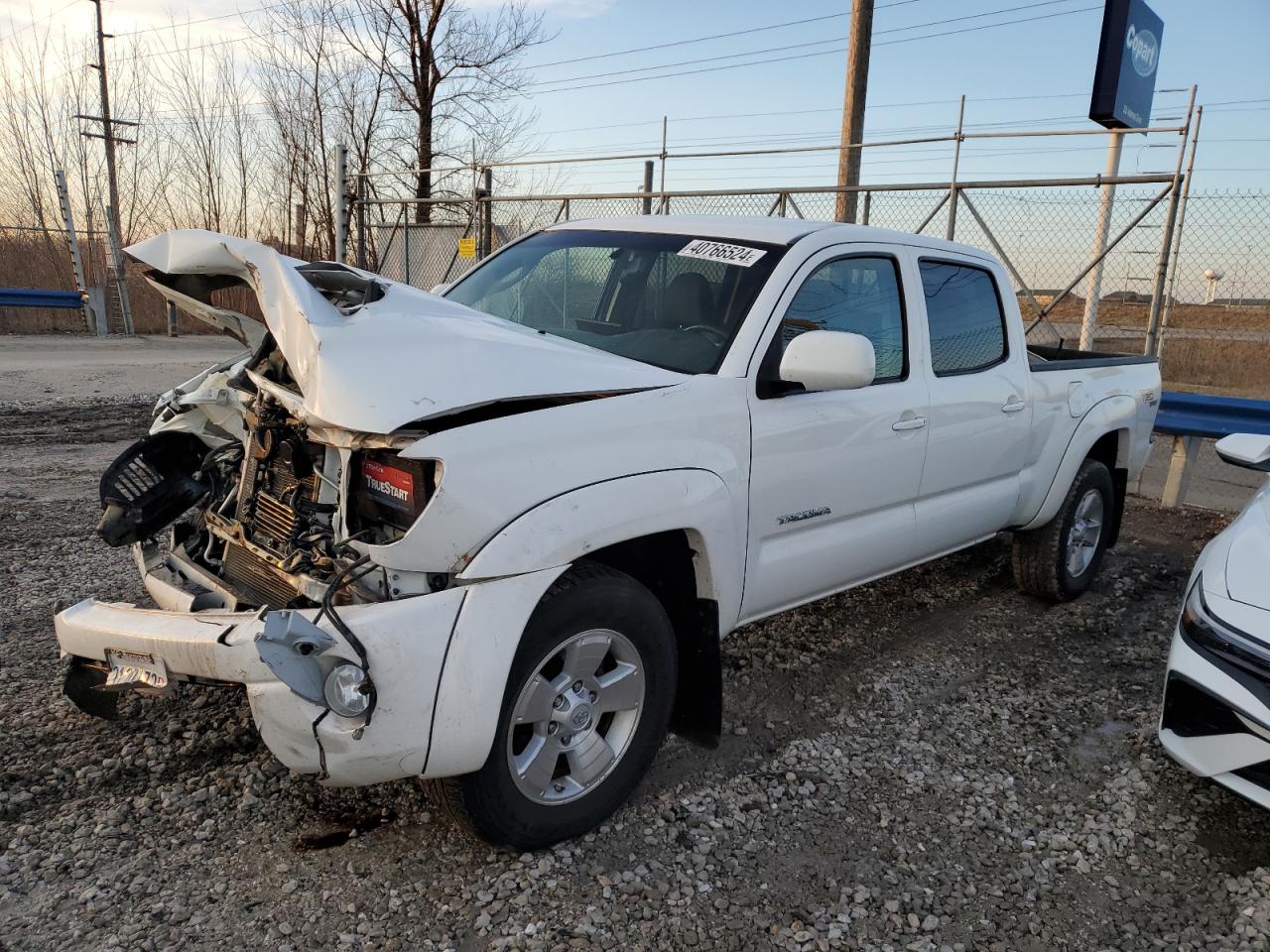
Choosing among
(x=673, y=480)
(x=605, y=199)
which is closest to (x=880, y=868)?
(x=673, y=480)

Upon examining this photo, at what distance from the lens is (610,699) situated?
2781mm

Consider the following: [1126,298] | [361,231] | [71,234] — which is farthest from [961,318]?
[71,234]

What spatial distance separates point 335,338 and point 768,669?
2.53 m

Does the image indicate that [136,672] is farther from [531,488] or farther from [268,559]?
[531,488]

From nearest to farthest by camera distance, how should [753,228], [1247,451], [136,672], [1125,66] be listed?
[136,672] → [753,228] → [1247,451] → [1125,66]

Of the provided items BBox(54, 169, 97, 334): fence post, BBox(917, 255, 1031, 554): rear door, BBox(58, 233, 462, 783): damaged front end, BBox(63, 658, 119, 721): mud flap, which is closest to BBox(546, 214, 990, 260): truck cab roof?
BBox(917, 255, 1031, 554): rear door

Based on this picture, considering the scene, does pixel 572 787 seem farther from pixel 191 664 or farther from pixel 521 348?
pixel 521 348

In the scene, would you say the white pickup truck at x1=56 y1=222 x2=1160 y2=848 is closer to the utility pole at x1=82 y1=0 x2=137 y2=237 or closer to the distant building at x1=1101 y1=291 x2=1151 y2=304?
the distant building at x1=1101 y1=291 x2=1151 y2=304

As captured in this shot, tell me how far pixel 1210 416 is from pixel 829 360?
221 inches

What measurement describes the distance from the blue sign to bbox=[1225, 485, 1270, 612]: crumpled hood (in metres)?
6.88

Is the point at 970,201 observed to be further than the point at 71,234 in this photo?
No

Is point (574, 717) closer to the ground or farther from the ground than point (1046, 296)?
closer to the ground

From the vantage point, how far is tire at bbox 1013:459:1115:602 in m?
4.99

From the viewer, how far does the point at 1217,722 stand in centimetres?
285
